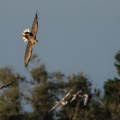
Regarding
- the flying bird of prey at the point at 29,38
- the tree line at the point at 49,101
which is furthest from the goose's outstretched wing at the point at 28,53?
the tree line at the point at 49,101

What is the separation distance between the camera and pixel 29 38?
23.1 m

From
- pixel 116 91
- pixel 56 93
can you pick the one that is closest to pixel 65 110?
pixel 56 93

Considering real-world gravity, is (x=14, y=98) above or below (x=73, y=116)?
above

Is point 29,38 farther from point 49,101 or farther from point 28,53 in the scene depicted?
point 49,101

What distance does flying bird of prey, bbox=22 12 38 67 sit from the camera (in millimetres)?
22516

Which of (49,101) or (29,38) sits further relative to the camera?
(49,101)

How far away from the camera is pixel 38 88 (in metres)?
57.7

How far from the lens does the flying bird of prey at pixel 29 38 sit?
2252 cm

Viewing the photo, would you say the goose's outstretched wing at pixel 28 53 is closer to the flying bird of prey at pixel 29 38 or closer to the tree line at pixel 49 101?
the flying bird of prey at pixel 29 38

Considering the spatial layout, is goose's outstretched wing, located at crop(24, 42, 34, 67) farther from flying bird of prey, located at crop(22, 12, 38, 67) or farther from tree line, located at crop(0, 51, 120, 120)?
tree line, located at crop(0, 51, 120, 120)

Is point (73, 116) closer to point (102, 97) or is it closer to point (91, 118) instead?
point (91, 118)

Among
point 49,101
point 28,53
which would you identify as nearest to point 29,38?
point 28,53

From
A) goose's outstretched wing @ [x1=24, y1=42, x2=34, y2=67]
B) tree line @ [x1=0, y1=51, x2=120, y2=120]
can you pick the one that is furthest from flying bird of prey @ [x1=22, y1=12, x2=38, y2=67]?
tree line @ [x1=0, y1=51, x2=120, y2=120]

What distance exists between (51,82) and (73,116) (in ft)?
12.2
